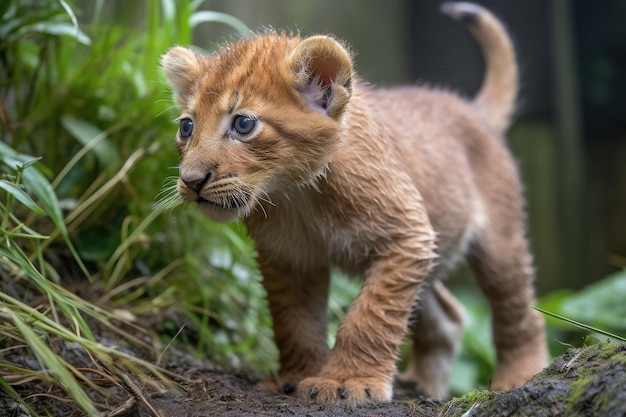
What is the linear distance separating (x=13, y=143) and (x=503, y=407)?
351 cm

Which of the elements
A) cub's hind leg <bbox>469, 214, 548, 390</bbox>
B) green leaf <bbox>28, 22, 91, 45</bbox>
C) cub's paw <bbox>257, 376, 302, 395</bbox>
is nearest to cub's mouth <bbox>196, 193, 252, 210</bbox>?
cub's paw <bbox>257, 376, 302, 395</bbox>

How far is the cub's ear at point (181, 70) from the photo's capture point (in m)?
4.14

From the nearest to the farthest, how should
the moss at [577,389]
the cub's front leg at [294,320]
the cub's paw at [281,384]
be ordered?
the moss at [577,389] → the cub's paw at [281,384] → the cub's front leg at [294,320]

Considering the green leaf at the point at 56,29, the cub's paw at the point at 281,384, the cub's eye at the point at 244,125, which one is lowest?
the cub's paw at the point at 281,384

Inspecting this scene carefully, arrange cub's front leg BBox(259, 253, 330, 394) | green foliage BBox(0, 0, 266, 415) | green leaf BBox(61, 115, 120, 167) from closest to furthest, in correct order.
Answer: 1. cub's front leg BBox(259, 253, 330, 394)
2. green foliage BBox(0, 0, 266, 415)
3. green leaf BBox(61, 115, 120, 167)

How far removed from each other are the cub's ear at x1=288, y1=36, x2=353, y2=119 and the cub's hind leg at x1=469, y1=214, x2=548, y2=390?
210 cm

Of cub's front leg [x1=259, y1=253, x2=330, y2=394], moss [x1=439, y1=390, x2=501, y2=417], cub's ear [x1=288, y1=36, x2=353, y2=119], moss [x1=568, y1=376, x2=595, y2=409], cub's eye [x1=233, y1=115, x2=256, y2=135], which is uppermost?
cub's ear [x1=288, y1=36, x2=353, y2=119]

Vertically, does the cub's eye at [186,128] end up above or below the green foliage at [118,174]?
above

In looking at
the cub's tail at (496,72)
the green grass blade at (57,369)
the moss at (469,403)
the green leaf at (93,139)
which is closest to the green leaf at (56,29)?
the green leaf at (93,139)

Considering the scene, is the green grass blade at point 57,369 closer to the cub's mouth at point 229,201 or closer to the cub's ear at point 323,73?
the cub's mouth at point 229,201

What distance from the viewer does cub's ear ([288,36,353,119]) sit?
371 centimetres

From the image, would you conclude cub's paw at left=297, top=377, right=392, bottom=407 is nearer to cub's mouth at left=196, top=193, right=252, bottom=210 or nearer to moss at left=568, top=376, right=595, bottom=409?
cub's mouth at left=196, top=193, right=252, bottom=210

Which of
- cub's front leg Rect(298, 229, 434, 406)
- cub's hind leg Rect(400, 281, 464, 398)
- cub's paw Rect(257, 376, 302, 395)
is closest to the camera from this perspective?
→ cub's front leg Rect(298, 229, 434, 406)

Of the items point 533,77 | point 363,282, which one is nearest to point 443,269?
point 363,282
